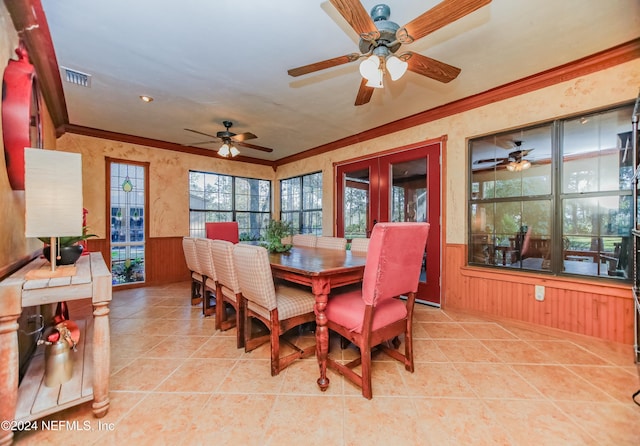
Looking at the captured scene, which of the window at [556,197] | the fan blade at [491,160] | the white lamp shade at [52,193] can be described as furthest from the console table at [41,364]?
the fan blade at [491,160]

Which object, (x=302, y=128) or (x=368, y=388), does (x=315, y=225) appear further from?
(x=368, y=388)

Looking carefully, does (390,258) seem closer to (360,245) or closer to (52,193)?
(360,245)

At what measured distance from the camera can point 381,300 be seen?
5.32ft

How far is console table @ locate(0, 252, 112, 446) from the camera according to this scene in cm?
116

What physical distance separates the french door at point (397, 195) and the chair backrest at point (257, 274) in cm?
251

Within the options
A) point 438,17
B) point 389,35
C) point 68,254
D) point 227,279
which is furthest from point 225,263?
point 438,17

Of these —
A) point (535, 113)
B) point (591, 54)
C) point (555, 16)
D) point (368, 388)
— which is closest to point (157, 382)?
point (368, 388)

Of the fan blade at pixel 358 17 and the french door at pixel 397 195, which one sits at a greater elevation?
the fan blade at pixel 358 17

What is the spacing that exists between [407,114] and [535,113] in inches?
55.8

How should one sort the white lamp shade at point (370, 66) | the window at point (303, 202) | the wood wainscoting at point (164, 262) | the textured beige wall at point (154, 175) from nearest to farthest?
the white lamp shade at point (370, 66), the textured beige wall at point (154, 175), the wood wainscoting at point (164, 262), the window at point (303, 202)

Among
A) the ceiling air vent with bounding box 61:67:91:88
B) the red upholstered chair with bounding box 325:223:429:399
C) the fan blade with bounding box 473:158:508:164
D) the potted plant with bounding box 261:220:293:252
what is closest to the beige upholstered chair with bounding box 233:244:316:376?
the red upholstered chair with bounding box 325:223:429:399

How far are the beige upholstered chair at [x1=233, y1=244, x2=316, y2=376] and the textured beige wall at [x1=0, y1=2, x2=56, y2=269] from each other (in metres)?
1.29

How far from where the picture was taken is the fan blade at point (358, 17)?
134cm

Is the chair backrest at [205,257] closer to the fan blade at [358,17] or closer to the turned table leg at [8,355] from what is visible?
the turned table leg at [8,355]
